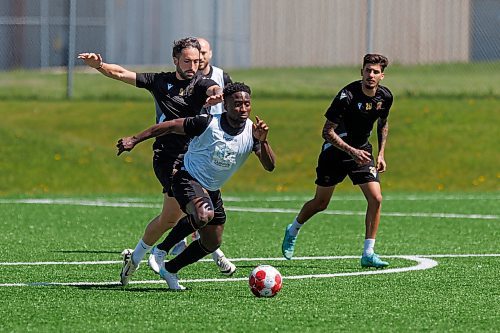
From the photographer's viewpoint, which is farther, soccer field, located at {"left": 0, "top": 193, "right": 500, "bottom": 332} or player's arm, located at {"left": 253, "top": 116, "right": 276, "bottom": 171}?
player's arm, located at {"left": 253, "top": 116, "right": 276, "bottom": 171}

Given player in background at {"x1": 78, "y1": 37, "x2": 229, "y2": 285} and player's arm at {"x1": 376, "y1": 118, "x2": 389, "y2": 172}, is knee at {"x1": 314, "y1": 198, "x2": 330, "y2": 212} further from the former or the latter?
player in background at {"x1": 78, "y1": 37, "x2": 229, "y2": 285}

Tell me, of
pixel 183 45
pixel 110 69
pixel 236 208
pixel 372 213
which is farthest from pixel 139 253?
pixel 236 208

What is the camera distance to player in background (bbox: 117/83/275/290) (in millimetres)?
10062

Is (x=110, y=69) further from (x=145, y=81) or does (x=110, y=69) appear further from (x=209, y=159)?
(x=209, y=159)

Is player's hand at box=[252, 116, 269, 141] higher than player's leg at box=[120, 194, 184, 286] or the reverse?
higher

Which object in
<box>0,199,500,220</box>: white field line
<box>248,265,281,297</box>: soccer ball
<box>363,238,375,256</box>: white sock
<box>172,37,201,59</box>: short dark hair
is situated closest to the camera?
<box>248,265,281,297</box>: soccer ball

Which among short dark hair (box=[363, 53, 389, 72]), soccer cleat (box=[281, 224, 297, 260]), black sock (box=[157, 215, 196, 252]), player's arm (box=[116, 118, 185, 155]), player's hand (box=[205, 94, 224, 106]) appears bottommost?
soccer cleat (box=[281, 224, 297, 260])

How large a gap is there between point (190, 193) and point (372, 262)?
2443 millimetres

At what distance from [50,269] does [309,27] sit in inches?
735

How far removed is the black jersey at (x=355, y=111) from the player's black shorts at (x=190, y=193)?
235 centimetres

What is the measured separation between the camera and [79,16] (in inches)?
1219

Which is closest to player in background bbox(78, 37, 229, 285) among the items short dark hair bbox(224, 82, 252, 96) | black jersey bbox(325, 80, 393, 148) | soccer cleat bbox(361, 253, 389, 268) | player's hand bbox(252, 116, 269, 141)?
short dark hair bbox(224, 82, 252, 96)

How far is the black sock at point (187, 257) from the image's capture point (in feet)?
33.6

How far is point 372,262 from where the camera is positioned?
39.1 ft
